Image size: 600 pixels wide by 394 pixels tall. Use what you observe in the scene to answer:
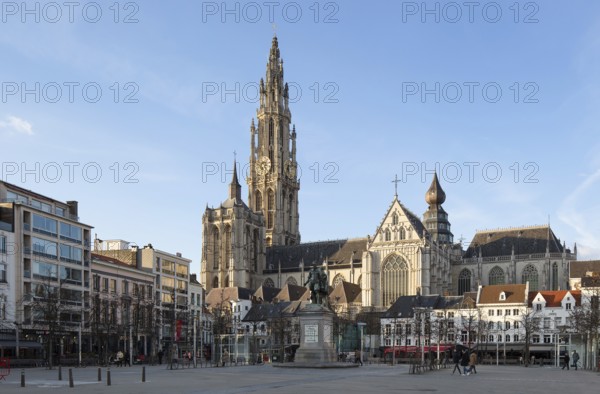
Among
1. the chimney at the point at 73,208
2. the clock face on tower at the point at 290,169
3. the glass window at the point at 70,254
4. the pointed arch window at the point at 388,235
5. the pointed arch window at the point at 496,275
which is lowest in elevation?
the pointed arch window at the point at 496,275

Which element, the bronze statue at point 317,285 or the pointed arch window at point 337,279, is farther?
the pointed arch window at point 337,279

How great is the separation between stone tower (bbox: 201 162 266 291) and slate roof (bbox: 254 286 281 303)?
A: 7.76 m

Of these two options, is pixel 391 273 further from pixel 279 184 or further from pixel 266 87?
pixel 266 87

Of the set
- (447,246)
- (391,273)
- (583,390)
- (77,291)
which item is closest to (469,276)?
(447,246)

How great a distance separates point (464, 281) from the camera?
5709 inches

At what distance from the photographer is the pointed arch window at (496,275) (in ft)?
464

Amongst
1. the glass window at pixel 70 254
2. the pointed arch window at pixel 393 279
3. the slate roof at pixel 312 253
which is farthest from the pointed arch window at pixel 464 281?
the glass window at pixel 70 254

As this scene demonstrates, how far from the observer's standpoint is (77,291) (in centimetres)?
8150

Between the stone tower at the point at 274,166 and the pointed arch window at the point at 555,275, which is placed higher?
the stone tower at the point at 274,166

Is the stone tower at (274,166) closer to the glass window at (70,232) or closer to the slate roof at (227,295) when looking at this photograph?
the slate roof at (227,295)

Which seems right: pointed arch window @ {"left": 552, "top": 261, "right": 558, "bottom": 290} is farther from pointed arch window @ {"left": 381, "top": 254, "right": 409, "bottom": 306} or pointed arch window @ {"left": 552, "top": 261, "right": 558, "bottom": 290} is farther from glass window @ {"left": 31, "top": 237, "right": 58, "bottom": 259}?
glass window @ {"left": 31, "top": 237, "right": 58, "bottom": 259}

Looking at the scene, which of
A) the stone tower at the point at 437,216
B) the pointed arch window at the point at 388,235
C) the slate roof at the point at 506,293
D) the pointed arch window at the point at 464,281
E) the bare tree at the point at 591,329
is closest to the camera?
the bare tree at the point at 591,329

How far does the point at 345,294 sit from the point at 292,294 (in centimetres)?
926

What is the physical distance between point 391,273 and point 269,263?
117 ft
